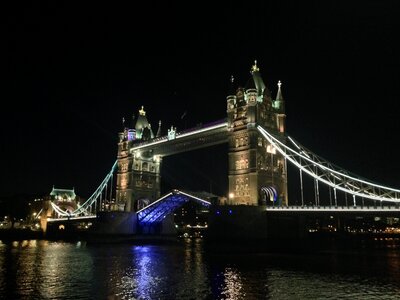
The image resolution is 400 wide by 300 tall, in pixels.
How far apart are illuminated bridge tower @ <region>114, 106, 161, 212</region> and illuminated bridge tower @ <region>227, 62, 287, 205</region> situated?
95.1 ft

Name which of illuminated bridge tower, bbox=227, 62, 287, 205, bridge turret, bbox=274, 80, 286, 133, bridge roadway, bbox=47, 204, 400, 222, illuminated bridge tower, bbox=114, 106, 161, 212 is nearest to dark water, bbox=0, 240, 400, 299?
bridge roadway, bbox=47, 204, 400, 222

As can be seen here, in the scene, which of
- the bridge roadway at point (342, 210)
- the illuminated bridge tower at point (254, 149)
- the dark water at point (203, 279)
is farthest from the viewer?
the illuminated bridge tower at point (254, 149)

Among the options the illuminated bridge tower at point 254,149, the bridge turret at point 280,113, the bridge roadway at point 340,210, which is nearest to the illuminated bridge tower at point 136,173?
the illuminated bridge tower at point 254,149

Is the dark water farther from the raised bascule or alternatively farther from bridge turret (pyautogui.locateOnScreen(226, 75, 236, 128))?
bridge turret (pyautogui.locateOnScreen(226, 75, 236, 128))

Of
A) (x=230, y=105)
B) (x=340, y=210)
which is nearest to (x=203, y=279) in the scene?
(x=340, y=210)

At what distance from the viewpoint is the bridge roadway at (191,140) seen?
63.4m

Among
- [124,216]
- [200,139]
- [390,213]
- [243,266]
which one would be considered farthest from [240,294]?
[124,216]

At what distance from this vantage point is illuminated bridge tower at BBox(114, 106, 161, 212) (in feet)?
273

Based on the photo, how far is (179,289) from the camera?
946 inches

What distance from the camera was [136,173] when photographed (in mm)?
84125

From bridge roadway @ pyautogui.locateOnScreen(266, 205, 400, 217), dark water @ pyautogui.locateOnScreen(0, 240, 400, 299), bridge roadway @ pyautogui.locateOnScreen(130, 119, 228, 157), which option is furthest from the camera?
bridge roadway @ pyautogui.locateOnScreen(130, 119, 228, 157)

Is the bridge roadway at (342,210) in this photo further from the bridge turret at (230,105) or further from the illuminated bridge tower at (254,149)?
the bridge turret at (230,105)

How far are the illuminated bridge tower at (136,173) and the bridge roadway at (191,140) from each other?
3536mm

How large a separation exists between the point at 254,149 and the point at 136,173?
113 ft
